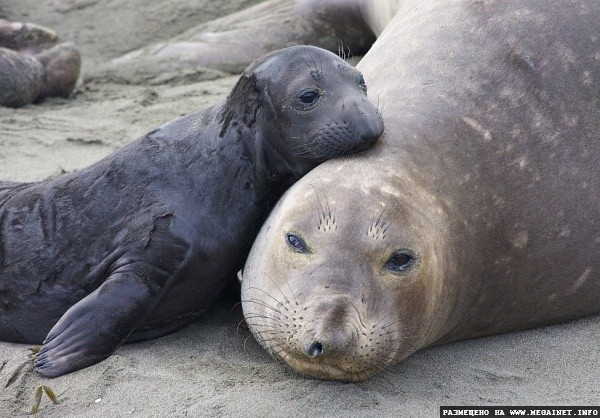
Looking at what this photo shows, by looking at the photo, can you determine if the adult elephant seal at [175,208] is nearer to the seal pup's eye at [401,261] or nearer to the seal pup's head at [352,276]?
the seal pup's head at [352,276]

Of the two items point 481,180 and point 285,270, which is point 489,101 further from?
point 285,270

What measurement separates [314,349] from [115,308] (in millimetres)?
988

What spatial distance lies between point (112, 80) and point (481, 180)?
5.07 m

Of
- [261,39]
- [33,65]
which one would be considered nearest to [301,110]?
[33,65]

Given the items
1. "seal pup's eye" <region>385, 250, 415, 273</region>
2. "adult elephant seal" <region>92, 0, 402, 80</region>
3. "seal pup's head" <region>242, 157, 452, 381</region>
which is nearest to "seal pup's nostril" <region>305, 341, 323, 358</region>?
"seal pup's head" <region>242, 157, 452, 381</region>

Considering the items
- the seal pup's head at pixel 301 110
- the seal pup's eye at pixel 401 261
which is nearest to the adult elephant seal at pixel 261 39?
the seal pup's head at pixel 301 110

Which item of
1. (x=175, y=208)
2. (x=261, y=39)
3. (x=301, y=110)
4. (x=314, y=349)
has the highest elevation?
(x=301, y=110)

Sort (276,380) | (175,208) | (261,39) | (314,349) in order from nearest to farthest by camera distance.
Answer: (314,349) → (276,380) → (175,208) → (261,39)

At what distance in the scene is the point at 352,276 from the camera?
3.85m

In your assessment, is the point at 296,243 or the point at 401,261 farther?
the point at 296,243

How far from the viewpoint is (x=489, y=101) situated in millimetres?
4660

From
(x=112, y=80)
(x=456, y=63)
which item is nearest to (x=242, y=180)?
(x=456, y=63)

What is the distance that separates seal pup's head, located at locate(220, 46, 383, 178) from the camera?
4395mm

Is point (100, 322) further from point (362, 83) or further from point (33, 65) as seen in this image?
point (33, 65)
